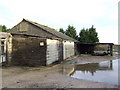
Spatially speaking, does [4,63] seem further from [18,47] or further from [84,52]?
[84,52]

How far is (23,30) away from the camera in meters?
21.2

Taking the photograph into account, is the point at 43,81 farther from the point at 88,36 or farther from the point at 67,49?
the point at 88,36

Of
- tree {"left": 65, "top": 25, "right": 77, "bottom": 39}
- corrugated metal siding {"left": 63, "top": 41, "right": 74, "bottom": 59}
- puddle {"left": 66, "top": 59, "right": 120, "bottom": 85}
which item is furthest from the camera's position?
tree {"left": 65, "top": 25, "right": 77, "bottom": 39}

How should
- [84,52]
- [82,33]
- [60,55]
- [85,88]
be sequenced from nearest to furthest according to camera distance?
[85,88] < [60,55] < [84,52] < [82,33]

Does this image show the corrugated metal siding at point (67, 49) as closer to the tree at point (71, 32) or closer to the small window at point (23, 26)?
the small window at point (23, 26)

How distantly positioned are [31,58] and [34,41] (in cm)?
166

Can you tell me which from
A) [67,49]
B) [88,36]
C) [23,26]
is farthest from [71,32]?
[23,26]

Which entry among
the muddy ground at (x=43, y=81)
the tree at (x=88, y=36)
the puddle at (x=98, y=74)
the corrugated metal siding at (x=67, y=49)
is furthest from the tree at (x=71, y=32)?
the muddy ground at (x=43, y=81)

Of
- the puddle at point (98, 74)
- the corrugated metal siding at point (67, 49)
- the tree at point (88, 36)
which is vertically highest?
the tree at point (88, 36)

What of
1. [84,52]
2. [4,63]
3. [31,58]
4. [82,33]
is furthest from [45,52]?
[82,33]

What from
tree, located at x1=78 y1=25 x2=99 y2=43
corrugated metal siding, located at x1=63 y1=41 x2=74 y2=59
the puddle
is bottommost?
the puddle

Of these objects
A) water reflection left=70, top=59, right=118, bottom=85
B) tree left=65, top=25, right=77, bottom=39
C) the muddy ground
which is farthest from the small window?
tree left=65, top=25, right=77, bottom=39

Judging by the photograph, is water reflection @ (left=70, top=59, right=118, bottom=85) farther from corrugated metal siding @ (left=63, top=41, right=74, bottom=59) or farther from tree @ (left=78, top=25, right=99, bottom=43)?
tree @ (left=78, top=25, right=99, bottom=43)

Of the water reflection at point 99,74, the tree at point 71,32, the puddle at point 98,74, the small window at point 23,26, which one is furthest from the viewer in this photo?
the tree at point 71,32
